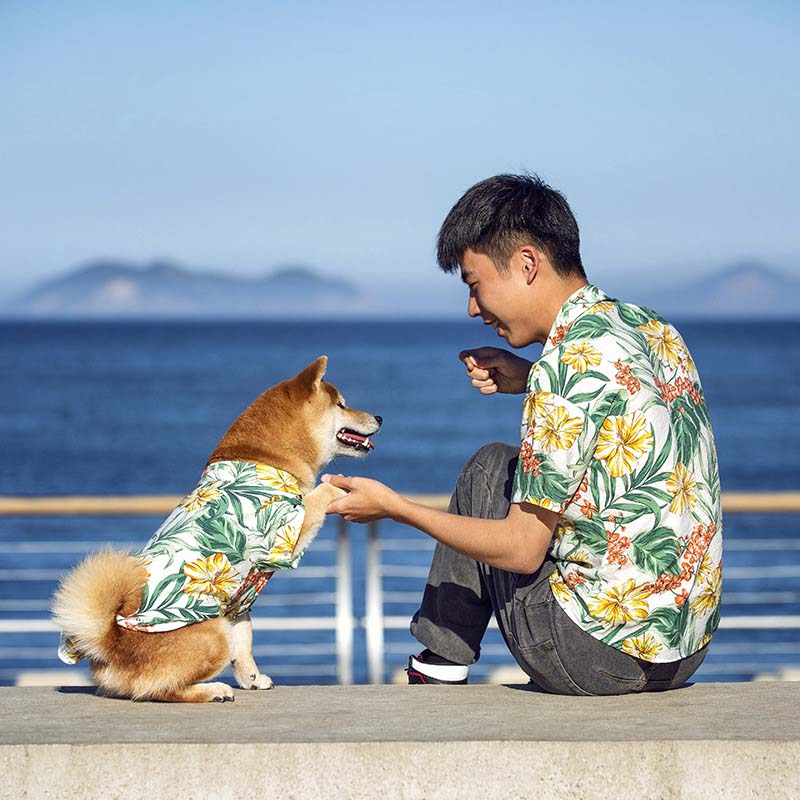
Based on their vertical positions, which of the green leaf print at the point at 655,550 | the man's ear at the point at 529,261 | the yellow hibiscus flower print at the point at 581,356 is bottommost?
the green leaf print at the point at 655,550

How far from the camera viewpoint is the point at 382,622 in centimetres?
441

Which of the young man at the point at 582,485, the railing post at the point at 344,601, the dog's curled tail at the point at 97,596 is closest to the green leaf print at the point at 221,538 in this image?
the dog's curled tail at the point at 97,596

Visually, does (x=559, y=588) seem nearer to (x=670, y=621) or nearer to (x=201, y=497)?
(x=670, y=621)

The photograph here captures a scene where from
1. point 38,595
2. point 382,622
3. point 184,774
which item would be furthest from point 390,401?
point 184,774

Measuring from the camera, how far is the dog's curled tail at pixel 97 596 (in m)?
2.49

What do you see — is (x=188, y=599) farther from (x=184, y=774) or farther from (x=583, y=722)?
(x=583, y=722)

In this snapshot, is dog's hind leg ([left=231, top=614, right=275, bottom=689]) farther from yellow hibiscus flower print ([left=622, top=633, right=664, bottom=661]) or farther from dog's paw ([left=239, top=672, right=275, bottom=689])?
yellow hibiscus flower print ([left=622, top=633, right=664, bottom=661])

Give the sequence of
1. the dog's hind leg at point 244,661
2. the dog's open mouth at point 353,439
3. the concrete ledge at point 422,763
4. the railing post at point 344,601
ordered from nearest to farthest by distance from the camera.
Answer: the concrete ledge at point 422,763 → the dog's hind leg at point 244,661 → the dog's open mouth at point 353,439 → the railing post at point 344,601

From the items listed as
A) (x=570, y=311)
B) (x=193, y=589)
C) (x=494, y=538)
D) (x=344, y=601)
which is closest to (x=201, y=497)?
(x=193, y=589)

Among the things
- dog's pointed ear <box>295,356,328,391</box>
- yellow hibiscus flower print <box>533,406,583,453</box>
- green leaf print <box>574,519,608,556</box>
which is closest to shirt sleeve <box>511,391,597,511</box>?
yellow hibiscus flower print <box>533,406,583,453</box>

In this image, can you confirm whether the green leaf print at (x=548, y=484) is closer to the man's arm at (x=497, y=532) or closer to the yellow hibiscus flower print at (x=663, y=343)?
the man's arm at (x=497, y=532)

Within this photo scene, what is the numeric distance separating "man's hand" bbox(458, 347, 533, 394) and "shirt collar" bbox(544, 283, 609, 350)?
533 mm

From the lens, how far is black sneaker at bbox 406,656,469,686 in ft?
8.79

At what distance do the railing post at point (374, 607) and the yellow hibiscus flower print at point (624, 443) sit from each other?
6.16ft
